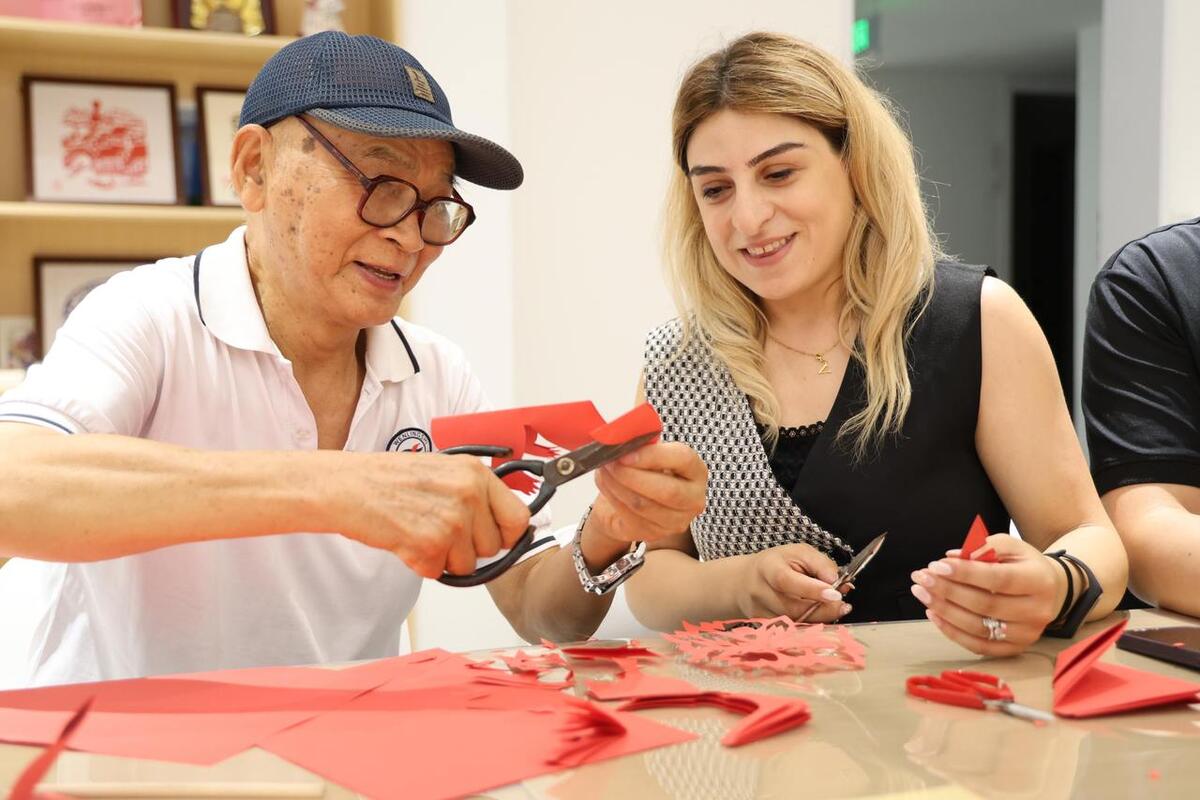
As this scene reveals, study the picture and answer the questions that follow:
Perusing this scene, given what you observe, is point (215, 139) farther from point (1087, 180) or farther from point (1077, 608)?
point (1087, 180)

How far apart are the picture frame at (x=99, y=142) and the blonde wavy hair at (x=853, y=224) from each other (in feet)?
7.75

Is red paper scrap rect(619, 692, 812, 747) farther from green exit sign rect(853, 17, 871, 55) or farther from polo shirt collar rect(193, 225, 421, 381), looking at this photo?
green exit sign rect(853, 17, 871, 55)

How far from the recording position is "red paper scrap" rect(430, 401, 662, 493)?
133 centimetres

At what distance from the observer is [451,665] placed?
1.27 metres

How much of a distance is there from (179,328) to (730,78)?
94 centimetres

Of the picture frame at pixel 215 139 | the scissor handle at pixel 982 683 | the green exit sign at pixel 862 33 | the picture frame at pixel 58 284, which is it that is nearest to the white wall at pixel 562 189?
the picture frame at pixel 215 139

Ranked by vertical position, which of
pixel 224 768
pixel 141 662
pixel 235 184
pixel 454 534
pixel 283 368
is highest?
pixel 235 184

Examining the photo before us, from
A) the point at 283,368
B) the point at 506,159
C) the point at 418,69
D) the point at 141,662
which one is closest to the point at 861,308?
the point at 506,159

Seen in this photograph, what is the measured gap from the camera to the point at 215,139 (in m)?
3.87

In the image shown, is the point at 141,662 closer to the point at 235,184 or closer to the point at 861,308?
the point at 235,184

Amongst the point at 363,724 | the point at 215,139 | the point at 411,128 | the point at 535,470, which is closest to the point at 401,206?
the point at 411,128

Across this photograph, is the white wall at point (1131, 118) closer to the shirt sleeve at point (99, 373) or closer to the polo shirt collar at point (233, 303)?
the polo shirt collar at point (233, 303)

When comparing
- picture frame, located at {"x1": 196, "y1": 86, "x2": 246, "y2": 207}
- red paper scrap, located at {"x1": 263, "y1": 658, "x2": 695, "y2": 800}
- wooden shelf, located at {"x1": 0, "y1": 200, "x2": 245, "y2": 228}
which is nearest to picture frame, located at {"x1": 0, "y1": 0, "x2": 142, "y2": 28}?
picture frame, located at {"x1": 196, "y1": 86, "x2": 246, "y2": 207}

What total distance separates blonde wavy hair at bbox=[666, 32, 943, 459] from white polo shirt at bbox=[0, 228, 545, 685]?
0.63 meters
